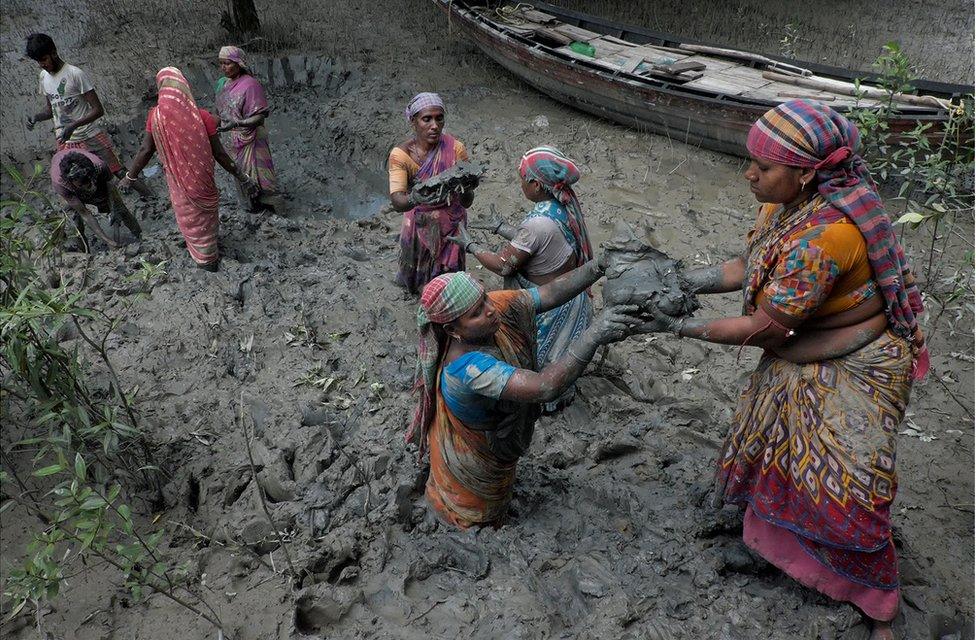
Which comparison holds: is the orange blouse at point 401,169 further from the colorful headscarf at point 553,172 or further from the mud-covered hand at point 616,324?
the mud-covered hand at point 616,324

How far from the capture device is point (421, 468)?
351 cm

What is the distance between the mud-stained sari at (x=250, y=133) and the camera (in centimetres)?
635

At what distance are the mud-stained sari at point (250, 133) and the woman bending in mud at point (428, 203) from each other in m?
2.28

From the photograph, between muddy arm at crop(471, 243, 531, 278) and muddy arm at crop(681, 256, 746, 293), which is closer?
muddy arm at crop(681, 256, 746, 293)

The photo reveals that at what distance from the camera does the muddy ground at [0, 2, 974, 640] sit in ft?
9.54

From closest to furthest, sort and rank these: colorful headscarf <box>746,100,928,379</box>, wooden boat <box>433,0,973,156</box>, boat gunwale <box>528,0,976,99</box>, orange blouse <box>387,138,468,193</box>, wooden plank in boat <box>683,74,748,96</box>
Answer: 1. colorful headscarf <box>746,100,928,379</box>
2. orange blouse <box>387,138,468,193</box>
3. boat gunwale <box>528,0,976,99</box>
4. wooden boat <box>433,0,973,156</box>
5. wooden plank in boat <box>683,74,748,96</box>

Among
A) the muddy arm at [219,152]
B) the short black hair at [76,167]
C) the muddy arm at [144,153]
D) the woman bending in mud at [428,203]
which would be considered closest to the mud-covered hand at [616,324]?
the woman bending in mud at [428,203]

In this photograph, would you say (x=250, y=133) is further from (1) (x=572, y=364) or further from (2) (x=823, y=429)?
(2) (x=823, y=429)

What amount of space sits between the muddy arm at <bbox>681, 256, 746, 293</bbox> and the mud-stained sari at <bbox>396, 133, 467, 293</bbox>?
2206 millimetres

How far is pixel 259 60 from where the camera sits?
30.4ft

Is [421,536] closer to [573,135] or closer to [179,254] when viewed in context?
[179,254]

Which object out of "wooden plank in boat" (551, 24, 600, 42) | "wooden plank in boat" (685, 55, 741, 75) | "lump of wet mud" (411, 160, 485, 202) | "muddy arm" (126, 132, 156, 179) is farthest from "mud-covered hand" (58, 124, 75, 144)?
"wooden plank in boat" (685, 55, 741, 75)

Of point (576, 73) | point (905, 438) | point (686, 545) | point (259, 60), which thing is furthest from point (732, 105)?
point (259, 60)

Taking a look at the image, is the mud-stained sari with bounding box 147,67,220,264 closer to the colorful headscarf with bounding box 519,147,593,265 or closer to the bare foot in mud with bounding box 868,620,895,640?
the colorful headscarf with bounding box 519,147,593,265
